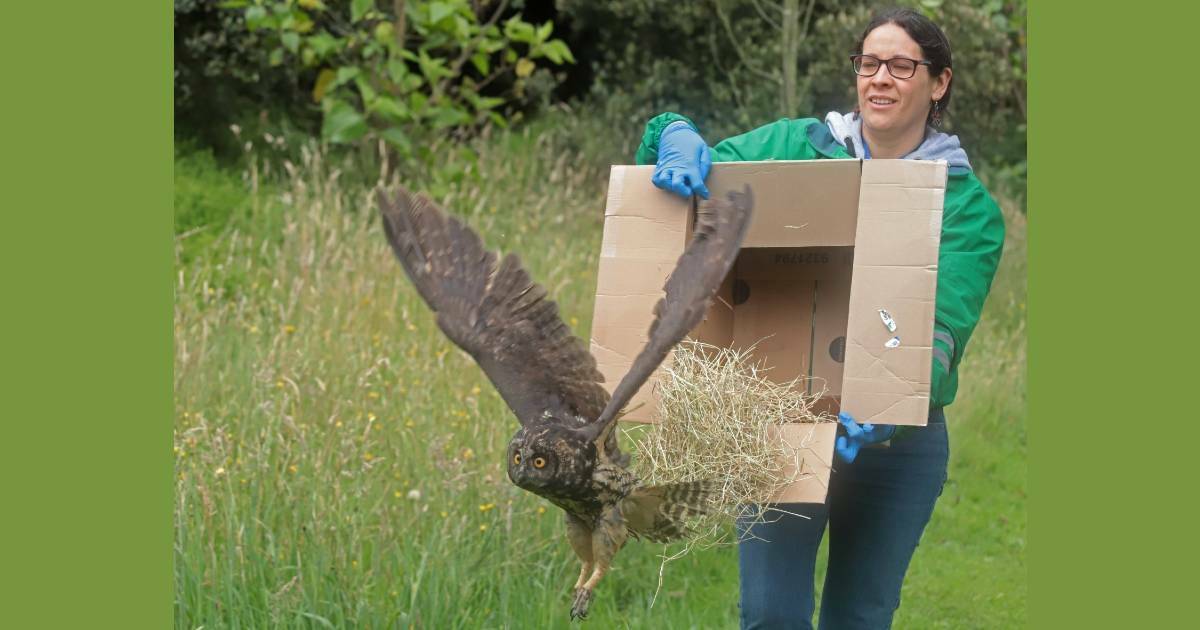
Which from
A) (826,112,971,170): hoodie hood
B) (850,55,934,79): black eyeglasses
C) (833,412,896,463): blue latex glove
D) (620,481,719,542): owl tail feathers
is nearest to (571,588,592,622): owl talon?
(620,481,719,542): owl tail feathers

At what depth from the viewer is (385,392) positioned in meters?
4.68

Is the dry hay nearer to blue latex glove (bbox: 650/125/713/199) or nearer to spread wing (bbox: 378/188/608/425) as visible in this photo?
spread wing (bbox: 378/188/608/425)

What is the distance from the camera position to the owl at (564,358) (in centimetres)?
248

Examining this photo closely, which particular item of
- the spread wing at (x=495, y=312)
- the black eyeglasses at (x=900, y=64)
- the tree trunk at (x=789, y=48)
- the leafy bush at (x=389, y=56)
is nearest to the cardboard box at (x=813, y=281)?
the spread wing at (x=495, y=312)

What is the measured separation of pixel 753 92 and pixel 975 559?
4843 millimetres

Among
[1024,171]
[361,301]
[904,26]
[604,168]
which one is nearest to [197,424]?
[361,301]

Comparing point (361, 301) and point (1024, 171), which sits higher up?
point (1024, 171)

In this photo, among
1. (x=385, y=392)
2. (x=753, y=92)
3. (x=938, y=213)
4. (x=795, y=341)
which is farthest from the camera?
(x=753, y=92)

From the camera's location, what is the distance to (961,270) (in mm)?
2883

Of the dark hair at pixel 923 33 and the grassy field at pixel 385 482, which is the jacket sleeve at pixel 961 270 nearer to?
the dark hair at pixel 923 33

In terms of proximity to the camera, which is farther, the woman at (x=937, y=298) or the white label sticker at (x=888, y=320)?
the woman at (x=937, y=298)

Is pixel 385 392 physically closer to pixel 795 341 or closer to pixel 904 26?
pixel 795 341

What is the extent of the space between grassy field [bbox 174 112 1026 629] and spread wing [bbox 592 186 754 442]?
1.47 metres

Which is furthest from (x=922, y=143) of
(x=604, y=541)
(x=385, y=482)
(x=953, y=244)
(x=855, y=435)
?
(x=385, y=482)
